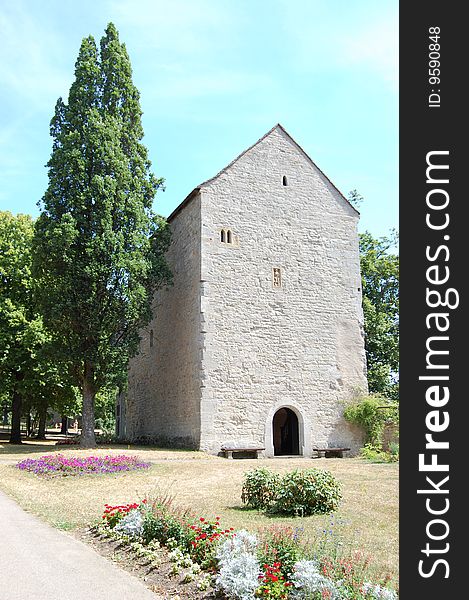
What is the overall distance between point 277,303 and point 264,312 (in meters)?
0.70

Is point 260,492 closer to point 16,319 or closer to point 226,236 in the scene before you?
point 226,236

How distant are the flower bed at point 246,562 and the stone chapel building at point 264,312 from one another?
1305cm

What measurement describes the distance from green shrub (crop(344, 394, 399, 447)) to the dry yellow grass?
219 inches

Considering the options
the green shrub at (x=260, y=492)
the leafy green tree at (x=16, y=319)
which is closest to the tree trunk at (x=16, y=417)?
the leafy green tree at (x=16, y=319)

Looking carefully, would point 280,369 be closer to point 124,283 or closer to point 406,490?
point 124,283

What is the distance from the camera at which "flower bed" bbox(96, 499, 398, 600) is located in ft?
16.5

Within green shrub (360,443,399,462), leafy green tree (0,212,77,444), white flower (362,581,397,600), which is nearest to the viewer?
white flower (362,581,397,600)

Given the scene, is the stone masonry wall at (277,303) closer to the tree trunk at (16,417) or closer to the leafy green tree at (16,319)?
the leafy green tree at (16,319)

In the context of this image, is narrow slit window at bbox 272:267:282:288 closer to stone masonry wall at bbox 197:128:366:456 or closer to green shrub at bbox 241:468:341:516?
stone masonry wall at bbox 197:128:366:456

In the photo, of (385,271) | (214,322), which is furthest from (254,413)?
(385,271)

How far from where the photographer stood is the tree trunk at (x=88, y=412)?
835 inches

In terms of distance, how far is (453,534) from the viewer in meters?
3.64

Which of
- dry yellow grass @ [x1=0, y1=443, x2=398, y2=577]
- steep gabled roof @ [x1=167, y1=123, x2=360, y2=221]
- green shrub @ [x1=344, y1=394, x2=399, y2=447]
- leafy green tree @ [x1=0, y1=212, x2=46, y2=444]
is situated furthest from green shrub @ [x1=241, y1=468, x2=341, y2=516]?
leafy green tree @ [x1=0, y1=212, x2=46, y2=444]

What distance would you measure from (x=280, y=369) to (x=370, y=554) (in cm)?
1546
